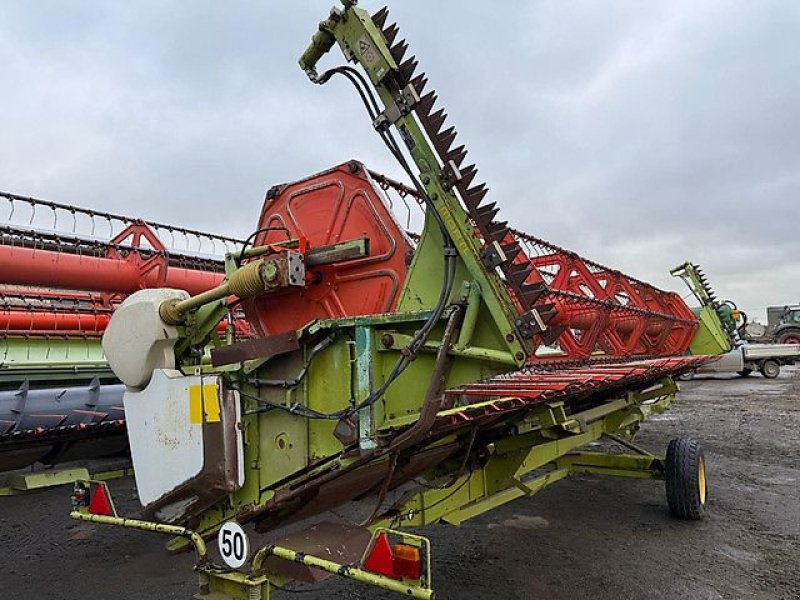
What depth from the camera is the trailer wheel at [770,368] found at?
21.1 m

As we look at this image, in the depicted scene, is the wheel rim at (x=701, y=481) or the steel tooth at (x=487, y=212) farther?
the wheel rim at (x=701, y=481)

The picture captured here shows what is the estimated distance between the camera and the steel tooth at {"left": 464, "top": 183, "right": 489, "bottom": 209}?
8.44ft

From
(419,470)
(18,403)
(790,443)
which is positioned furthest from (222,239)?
(790,443)

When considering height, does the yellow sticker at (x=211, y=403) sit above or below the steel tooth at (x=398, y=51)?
below

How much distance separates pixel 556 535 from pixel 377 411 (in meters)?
3.12

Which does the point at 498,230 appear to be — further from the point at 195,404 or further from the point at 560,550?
the point at 560,550

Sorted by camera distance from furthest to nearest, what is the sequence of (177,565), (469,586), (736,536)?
(736,536), (177,565), (469,586)

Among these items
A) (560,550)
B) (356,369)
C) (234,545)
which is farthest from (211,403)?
(560,550)

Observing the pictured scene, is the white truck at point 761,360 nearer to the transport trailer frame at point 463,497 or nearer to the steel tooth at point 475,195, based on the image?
the transport trailer frame at point 463,497

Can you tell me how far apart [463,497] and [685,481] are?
2.70 metres

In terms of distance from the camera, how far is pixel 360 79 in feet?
9.16

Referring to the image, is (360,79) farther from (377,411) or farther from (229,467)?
(229,467)

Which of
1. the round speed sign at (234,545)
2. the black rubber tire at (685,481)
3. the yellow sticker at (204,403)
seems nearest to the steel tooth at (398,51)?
the yellow sticker at (204,403)

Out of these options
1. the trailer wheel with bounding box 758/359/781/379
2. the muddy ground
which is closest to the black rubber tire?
the muddy ground
